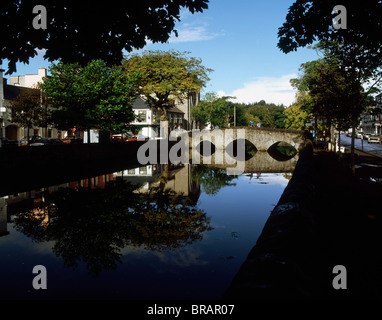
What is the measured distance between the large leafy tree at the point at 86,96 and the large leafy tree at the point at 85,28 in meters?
26.3

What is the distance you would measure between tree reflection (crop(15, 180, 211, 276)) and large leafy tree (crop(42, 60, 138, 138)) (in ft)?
58.5

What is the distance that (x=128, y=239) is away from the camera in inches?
390

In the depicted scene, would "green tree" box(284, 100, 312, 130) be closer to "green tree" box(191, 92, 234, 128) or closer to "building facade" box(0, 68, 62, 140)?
"green tree" box(191, 92, 234, 128)

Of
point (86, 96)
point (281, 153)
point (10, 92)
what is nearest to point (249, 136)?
point (281, 153)

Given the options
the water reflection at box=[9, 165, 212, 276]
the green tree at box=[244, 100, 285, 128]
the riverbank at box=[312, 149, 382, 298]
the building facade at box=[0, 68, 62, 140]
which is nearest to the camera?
the riverbank at box=[312, 149, 382, 298]

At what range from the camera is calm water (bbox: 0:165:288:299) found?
6781 millimetres

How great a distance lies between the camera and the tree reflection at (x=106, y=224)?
8.99 m

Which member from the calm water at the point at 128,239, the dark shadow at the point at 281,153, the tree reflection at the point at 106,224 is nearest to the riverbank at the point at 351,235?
the calm water at the point at 128,239

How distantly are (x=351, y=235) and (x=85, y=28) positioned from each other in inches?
275

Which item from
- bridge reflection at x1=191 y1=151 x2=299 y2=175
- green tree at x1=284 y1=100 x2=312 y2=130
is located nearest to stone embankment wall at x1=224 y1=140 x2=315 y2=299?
bridge reflection at x1=191 y1=151 x2=299 y2=175

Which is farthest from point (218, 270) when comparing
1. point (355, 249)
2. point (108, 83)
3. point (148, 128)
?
point (148, 128)
